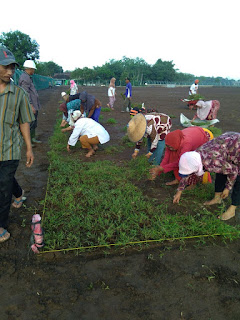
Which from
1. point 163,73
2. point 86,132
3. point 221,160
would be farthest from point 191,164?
point 163,73

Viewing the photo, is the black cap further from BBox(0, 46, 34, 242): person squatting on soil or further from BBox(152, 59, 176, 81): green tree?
BBox(152, 59, 176, 81): green tree

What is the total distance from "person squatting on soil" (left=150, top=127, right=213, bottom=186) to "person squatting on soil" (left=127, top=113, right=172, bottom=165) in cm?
53

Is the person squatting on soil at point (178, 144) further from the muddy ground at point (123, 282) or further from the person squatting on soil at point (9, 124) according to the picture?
the person squatting on soil at point (9, 124)

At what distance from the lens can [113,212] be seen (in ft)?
9.72

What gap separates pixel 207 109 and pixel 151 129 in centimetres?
466

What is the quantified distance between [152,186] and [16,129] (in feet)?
7.41

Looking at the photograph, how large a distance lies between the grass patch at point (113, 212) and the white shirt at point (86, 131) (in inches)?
32.5

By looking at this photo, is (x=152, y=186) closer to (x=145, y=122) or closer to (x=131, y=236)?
(x=145, y=122)

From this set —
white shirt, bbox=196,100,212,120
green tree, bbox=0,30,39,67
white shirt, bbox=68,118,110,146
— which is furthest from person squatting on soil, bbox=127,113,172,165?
green tree, bbox=0,30,39,67

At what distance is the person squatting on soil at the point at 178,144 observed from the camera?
3.43 m

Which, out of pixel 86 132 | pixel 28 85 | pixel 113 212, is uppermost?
pixel 28 85

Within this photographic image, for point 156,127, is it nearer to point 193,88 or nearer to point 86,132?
point 86,132

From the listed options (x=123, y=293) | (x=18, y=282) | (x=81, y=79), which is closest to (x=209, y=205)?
(x=123, y=293)

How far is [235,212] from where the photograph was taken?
318 centimetres
